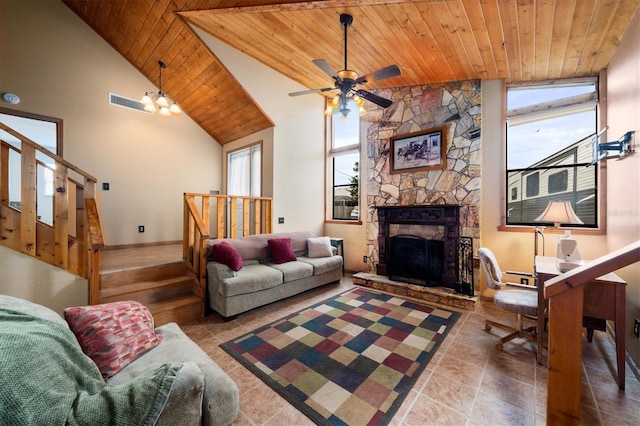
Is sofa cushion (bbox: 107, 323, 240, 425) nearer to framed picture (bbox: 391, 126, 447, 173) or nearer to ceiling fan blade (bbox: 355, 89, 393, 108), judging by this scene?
ceiling fan blade (bbox: 355, 89, 393, 108)

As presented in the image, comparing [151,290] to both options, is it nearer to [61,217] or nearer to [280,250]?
[61,217]

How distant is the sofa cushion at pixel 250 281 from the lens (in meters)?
2.88

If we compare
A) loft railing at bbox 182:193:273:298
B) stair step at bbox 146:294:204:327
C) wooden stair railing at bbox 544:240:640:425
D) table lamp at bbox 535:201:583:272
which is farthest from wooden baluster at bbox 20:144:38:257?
table lamp at bbox 535:201:583:272

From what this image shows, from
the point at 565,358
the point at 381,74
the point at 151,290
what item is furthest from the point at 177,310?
the point at 381,74

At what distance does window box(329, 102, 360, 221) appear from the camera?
525 centimetres

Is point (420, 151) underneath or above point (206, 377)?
above

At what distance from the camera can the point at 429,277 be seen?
3.92m

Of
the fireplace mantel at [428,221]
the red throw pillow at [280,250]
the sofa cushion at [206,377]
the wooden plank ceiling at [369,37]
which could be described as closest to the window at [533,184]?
the fireplace mantel at [428,221]

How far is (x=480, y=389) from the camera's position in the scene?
71.7 inches

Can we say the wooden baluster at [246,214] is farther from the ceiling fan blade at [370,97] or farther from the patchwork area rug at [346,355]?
the ceiling fan blade at [370,97]

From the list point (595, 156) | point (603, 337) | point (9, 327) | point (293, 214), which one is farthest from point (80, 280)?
point (595, 156)

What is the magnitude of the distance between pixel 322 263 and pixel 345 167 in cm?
237

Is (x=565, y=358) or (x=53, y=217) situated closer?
(x=565, y=358)

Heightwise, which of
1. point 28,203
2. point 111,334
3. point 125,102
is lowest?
point 111,334
